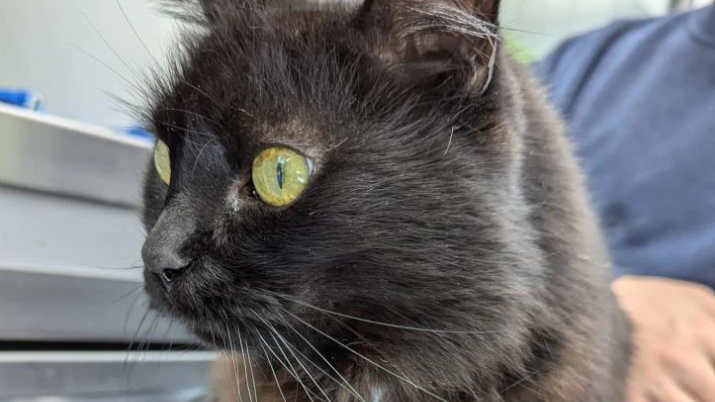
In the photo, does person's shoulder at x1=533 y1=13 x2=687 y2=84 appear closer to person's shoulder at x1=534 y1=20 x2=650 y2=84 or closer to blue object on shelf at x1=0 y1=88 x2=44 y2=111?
person's shoulder at x1=534 y1=20 x2=650 y2=84

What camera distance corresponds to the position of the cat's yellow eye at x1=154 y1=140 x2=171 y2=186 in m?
0.85

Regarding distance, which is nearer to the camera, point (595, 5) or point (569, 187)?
point (569, 187)

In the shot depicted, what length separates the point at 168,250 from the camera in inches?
27.3

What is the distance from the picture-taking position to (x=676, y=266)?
121 centimetres

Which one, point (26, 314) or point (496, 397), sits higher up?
point (496, 397)

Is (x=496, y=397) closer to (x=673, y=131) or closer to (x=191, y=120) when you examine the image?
(x=191, y=120)

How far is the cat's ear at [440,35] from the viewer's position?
2.17ft

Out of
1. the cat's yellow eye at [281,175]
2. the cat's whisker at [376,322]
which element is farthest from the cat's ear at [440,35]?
the cat's whisker at [376,322]

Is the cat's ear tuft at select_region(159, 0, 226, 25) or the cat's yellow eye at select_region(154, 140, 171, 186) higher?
the cat's ear tuft at select_region(159, 0, 226, 25)

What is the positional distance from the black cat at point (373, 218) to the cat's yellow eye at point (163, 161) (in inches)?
2.3

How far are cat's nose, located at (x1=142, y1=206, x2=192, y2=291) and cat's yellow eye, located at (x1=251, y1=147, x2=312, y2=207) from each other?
10cm

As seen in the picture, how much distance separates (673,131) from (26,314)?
127 cm

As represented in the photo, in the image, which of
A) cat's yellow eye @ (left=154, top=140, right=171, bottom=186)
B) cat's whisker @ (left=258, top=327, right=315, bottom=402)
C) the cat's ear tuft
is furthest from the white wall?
cat's whisker @ (left=258, top=327, right=315, bottom=402)

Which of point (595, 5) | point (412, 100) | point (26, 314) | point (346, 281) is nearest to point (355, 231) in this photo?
point (346, 281)
